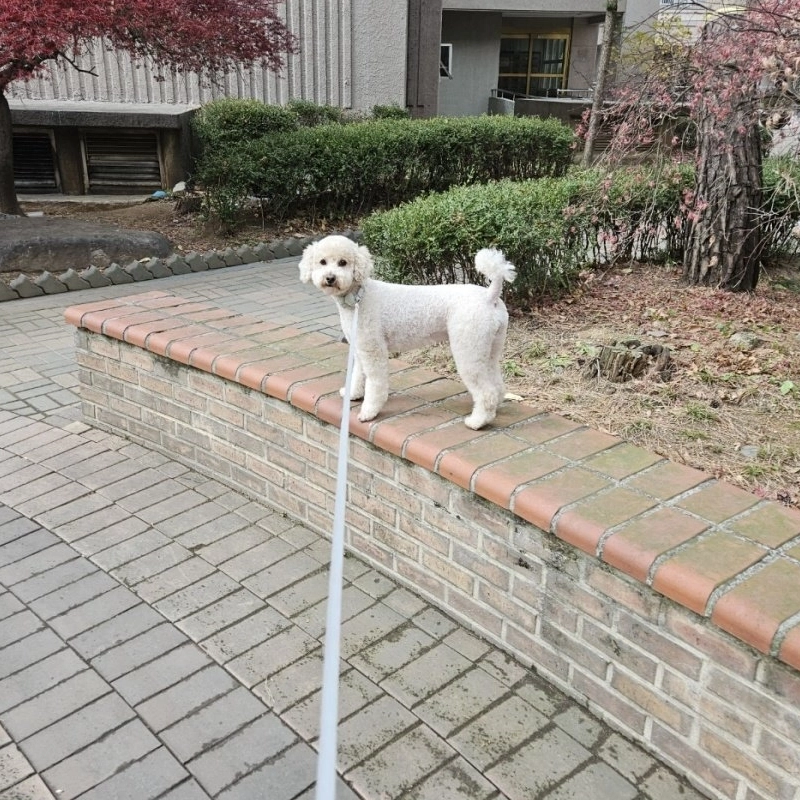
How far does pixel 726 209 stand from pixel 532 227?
1394 millimetres

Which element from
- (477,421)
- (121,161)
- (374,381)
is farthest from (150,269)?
(477,421)

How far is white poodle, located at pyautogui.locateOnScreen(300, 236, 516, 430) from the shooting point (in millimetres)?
2600

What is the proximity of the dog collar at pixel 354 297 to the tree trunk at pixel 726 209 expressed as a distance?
121 inches

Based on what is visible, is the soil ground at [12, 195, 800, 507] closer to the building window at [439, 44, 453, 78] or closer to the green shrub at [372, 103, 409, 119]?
the green shrub at [372, 103, 409, 119]

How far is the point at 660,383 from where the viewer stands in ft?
11.9

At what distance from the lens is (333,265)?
101 inches

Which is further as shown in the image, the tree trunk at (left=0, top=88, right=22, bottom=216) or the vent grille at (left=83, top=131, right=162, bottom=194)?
the vent grille at (left=83, top=131, right=162, bottom=194)

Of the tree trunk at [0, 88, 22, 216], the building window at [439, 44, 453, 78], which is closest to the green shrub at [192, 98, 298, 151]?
the tree trunk at [0, 88, 22, 216]

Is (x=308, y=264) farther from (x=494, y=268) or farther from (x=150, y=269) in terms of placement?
(x=150, y=269)

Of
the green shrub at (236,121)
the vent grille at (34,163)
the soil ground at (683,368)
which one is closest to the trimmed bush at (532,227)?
the soil ground at (683,368)

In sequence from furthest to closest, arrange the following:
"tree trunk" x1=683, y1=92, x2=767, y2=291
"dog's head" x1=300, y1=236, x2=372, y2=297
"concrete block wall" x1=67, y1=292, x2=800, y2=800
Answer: "tree trunk" x1=683, y1=92, x2=767, y2=291
"dog's head" x1=300, y1=236, x2=372, y2=297
"concrete block wall" x1=67, y1=292, x2=800, y2=800

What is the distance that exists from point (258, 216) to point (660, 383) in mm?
6812

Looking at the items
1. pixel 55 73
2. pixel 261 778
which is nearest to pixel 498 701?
pixel 261 778

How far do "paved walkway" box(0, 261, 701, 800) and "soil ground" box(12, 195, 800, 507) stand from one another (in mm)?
1116
